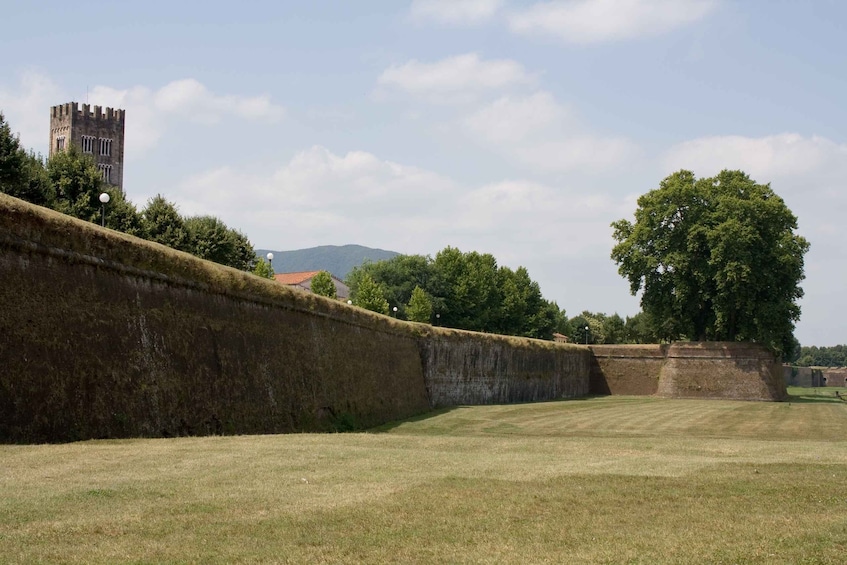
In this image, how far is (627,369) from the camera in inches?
2970

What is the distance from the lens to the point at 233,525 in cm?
1065

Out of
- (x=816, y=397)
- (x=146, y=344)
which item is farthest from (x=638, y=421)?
(x=816, y=397)

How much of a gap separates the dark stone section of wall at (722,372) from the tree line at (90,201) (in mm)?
35448

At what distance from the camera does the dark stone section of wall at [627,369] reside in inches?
2904

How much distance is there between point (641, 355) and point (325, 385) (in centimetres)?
4808

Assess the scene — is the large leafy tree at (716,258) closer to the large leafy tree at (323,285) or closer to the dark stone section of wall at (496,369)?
the dark stone section of wall at (496,369)

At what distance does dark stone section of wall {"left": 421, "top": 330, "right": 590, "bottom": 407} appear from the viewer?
4775 centimetres

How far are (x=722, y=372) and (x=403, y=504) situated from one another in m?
61.1

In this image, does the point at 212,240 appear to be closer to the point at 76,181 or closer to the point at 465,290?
the point at 76,181

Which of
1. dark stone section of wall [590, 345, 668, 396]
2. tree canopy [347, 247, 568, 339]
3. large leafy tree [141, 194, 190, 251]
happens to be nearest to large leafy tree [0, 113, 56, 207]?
large leafy tree [141, 194, 190, 251]

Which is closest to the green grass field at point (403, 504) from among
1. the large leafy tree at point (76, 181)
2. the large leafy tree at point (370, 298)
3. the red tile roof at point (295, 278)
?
the large leafy tree at point (76, 181)

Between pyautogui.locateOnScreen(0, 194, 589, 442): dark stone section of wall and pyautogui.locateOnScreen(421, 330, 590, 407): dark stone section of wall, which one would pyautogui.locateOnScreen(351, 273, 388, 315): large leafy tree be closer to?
pyautogui.locateOnScreen(421, 330, 590, 407): dark stone section of wall

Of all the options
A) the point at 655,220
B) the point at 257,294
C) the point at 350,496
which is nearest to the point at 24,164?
the point at 257,294

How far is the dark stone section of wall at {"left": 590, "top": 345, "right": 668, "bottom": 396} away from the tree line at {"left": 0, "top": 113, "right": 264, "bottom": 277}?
33.7 m
